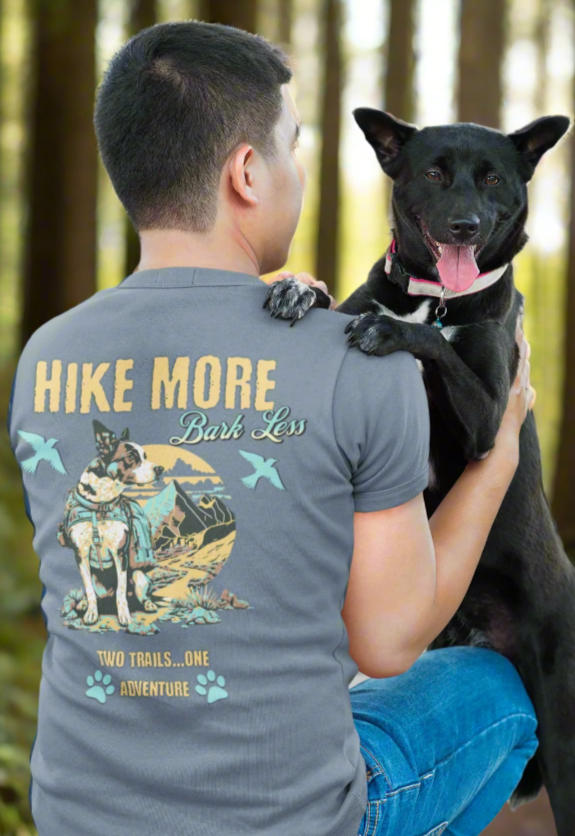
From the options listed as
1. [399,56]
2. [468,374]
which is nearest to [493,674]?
[468,374]

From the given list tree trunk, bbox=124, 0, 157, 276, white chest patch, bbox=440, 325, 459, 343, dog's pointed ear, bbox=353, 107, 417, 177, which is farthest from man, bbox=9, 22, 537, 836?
tree trunk, bbox=124, 0, 157, 276

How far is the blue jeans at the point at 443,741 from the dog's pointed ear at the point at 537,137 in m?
1.36

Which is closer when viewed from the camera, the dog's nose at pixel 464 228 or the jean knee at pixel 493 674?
the jean knee at pixel 493 674

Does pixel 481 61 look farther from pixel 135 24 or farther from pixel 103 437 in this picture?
pixel 103 437

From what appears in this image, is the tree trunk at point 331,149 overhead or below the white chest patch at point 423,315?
overhead

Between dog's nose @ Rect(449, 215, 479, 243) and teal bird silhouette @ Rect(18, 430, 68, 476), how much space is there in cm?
128

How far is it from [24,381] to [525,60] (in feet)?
52.5

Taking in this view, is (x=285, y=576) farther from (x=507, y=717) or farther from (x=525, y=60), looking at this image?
(x=525, y=60)

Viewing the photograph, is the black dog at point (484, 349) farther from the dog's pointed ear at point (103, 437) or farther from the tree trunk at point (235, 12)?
the tree trunk at point (235, 12)

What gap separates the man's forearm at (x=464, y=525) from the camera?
5.07ft

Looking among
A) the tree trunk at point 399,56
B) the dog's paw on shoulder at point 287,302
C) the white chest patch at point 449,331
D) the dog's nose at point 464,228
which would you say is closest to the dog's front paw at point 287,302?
the dog's paw on shoulder at point 287,302

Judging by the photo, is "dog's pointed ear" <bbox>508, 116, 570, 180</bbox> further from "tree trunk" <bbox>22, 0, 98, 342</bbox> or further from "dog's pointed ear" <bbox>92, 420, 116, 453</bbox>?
"tree trunk" <bbox>22, 0, 98, 342</bbox>

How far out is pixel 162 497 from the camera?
1.29 meters

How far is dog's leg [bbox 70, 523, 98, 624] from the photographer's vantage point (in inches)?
52.2
